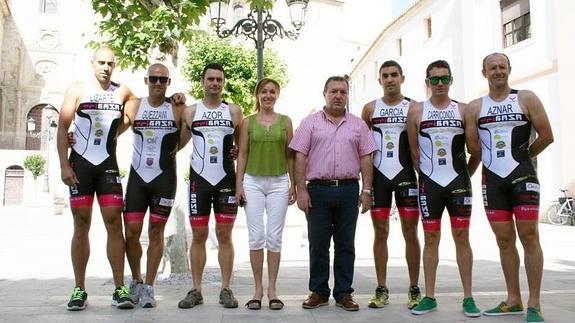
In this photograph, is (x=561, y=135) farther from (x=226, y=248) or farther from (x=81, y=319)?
(x=81, y=319)

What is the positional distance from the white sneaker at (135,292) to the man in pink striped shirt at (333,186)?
5.14ft

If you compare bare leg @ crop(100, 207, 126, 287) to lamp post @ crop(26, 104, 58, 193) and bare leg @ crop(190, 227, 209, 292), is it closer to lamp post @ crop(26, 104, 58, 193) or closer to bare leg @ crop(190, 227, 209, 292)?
bare leg @ crop(190, 227, 209, 292)

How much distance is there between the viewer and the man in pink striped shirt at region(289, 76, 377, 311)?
488 centimetres

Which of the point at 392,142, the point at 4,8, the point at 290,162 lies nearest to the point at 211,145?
the point at 290,162

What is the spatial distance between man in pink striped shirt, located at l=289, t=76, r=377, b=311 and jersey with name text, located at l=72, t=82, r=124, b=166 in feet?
5.61

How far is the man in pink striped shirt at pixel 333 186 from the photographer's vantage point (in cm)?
488

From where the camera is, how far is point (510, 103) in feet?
15.0

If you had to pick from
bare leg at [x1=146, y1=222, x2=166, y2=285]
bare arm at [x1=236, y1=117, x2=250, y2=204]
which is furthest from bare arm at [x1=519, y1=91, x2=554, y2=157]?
bare leg at [x1=146, y1=222, x2=166, y2=285]

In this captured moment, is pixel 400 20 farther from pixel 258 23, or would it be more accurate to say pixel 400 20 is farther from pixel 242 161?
pixel 242 161

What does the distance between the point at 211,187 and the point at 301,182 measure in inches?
33.2

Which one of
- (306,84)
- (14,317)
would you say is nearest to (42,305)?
(14,317)

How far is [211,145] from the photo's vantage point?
192 inches

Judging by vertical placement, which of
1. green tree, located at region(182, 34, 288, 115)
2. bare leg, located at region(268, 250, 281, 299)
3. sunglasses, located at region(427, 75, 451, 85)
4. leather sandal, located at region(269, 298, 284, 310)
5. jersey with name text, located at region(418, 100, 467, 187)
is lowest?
leather sandal, located at region(269, 298, 284, 310)

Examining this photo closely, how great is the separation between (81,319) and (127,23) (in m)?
4.30
